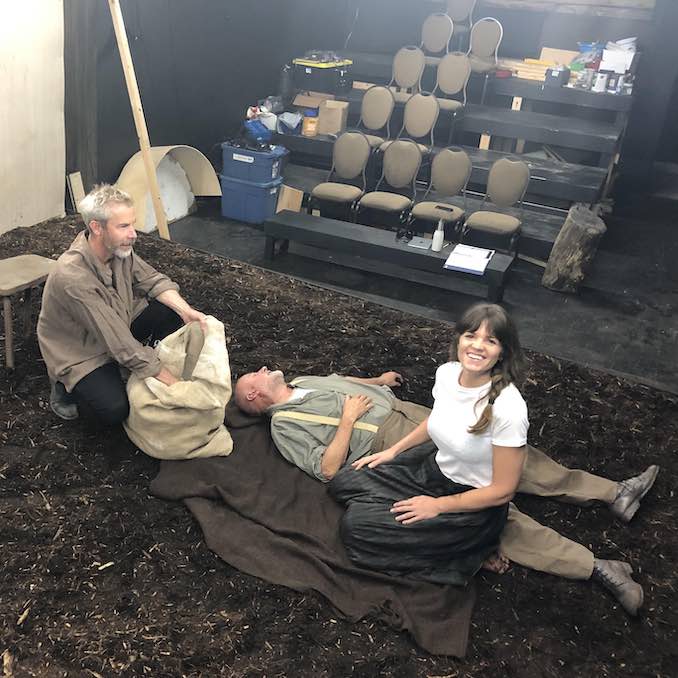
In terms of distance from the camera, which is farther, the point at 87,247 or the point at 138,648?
the point at 87,247

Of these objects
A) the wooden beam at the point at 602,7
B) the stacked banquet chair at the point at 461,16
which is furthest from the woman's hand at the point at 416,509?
the wooden beam at the point at 602,7

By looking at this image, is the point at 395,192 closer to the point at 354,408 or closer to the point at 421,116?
the point at 421,116

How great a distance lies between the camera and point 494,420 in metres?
2.12

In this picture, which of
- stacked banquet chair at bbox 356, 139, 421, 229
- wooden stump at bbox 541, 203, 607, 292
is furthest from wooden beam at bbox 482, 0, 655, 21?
wooden stump at bbox 541, 203, 607, 292

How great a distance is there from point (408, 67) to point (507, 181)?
2400 millimetres

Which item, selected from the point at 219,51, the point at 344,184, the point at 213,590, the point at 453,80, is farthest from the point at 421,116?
the point at 213,590

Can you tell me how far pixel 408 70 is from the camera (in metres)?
7.27

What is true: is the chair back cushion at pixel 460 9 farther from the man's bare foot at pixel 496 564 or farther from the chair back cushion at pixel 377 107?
the man's bare foot at pixel 496 564

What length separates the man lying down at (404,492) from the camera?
241cm

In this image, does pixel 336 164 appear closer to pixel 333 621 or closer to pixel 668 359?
pixel 668 359

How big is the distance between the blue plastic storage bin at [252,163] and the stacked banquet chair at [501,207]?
1866 mm

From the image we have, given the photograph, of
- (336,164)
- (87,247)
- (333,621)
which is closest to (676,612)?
(333,621)

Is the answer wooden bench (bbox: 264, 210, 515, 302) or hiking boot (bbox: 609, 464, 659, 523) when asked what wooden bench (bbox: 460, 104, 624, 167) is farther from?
hiking boot (bbox: 609, 464, 659, 523)

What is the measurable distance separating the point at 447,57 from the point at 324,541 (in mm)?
5945
